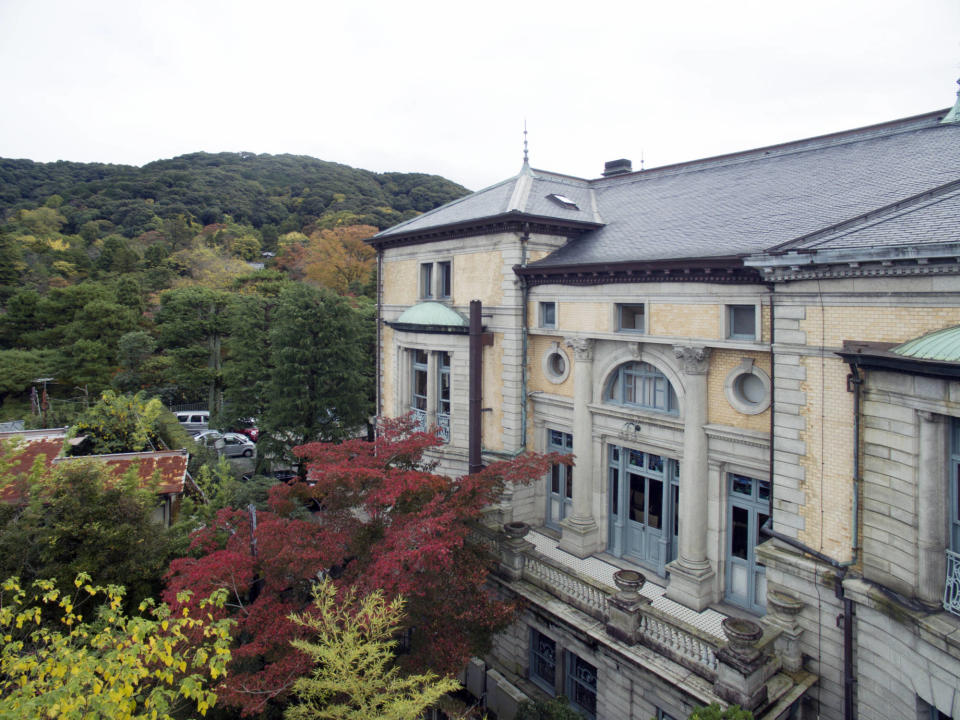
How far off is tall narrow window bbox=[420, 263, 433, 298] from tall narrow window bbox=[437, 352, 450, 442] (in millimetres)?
2627

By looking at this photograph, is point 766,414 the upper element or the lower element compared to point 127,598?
upper

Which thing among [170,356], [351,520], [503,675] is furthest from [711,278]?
[170,356]

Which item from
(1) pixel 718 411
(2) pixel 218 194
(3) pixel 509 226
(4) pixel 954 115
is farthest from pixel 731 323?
(2) pixel 218 194

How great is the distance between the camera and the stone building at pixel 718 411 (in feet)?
29.4

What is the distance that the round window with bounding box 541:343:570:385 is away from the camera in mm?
16875

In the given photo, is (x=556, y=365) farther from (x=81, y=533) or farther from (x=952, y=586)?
(x=81, y=533)

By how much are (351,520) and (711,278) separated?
30.9ft

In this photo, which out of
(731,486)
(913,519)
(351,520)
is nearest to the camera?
(913,519)

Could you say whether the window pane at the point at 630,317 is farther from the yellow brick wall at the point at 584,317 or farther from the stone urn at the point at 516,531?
the stone urn at the point at 516,531

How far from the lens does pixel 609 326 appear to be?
15086 millimetres

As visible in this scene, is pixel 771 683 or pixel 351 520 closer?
pixel 771 683

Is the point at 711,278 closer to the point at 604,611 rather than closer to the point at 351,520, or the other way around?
the point at 604,611

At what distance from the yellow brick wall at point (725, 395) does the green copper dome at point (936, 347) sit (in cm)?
354

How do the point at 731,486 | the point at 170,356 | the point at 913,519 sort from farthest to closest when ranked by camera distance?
the point at 170,356
the point at 731,486
the point at 913,519
